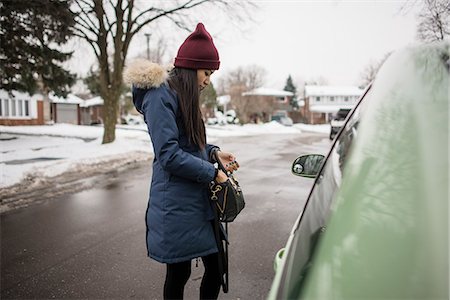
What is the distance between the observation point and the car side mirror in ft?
7.46

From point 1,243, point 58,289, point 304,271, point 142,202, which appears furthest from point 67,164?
point 304,271

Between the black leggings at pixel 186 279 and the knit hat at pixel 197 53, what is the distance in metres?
1.14

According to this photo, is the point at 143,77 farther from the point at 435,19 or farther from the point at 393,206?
the point at 435,19

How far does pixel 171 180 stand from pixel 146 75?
1.96 ft

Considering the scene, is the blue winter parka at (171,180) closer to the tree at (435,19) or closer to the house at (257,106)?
the tree at (435,19)

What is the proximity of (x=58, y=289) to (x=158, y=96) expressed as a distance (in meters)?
2.30

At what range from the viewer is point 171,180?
7.02 feet

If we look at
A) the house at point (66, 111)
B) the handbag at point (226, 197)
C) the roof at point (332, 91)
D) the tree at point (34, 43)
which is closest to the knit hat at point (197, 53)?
→ the handbag at point (226, 197)

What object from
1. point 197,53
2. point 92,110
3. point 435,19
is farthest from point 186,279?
point 92,110

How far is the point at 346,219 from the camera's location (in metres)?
0.98

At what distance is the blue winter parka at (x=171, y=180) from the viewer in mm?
2043

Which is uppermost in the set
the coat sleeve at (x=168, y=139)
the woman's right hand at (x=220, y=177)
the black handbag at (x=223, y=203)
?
the coat sleeve at (x=168, y=139)

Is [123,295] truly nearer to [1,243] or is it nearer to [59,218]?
[1,243]

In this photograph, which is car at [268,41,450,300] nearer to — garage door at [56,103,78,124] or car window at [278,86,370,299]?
car window at [278,86,370,299]
